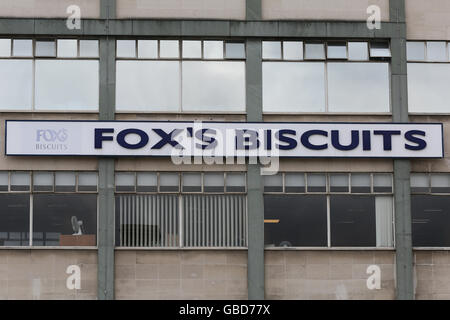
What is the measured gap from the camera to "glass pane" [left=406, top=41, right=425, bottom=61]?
3183 cm

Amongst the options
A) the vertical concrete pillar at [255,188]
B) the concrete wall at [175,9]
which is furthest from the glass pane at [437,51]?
the concrete wall at [175,9]

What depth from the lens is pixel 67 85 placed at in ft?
103

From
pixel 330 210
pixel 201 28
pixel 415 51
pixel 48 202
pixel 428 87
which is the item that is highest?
pixel 201 28

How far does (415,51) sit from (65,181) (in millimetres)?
12055

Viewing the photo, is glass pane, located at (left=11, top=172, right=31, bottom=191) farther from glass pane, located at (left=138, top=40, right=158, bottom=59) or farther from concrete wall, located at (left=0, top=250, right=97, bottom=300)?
glass pane, located at (left=138, top=40, right=158, bottom=59)

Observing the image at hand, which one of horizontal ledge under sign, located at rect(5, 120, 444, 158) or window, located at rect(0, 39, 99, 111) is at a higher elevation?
window, located at rect(0, 39, 99, 111)

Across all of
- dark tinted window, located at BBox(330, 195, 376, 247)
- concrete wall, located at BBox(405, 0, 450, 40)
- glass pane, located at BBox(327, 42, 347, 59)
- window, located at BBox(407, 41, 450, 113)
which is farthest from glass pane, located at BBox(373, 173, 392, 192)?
concrete wall, located at BBox(405, 0, 450, 40)

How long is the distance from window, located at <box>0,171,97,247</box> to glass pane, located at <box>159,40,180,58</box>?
4499 millimetres

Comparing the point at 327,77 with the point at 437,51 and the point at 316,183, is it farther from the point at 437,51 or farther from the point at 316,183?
the point at 437,51

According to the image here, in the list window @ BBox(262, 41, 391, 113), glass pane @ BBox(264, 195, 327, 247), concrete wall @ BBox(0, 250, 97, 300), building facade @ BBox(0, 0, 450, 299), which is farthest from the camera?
window @ BBox(262, 41, 391, 113)

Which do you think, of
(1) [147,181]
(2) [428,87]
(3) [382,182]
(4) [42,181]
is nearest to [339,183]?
(3) [382,182]

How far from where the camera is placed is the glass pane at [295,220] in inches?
1211

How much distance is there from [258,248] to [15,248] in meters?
7.53

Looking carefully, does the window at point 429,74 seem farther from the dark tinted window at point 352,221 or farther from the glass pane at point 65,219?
the glass pane at point 65,219
